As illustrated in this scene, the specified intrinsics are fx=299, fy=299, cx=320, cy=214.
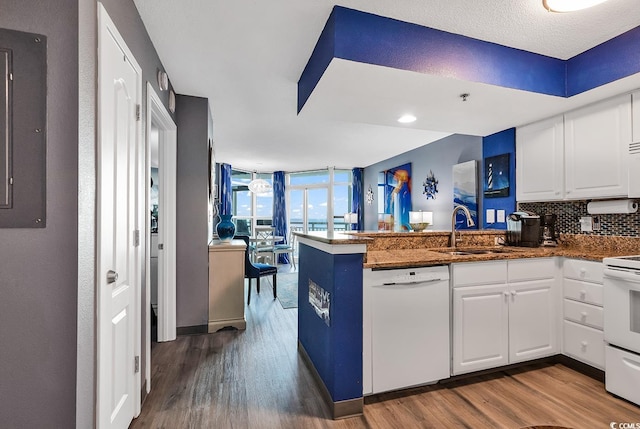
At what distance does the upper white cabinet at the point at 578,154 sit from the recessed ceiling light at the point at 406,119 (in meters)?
1.20

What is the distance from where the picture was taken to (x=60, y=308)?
41.1 inches

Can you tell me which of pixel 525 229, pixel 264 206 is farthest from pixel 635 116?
pixel 264 206

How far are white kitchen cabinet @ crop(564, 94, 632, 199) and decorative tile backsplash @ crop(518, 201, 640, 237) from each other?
33 centimetres

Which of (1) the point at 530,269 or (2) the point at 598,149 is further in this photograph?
(2) the point at 598,149

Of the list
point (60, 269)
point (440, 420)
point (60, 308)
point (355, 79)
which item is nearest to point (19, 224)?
point (60, 269)

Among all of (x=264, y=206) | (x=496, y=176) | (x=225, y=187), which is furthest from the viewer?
(x=264, y=206)

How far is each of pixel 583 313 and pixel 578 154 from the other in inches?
51.4

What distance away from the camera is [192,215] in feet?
9.75

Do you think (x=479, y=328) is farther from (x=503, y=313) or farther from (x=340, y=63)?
(x=340, y=63)

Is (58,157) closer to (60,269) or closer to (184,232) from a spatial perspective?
(60,269)

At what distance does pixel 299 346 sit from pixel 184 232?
5.07 ft

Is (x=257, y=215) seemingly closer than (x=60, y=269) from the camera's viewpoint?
No

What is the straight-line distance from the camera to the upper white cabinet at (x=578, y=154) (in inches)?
88.9

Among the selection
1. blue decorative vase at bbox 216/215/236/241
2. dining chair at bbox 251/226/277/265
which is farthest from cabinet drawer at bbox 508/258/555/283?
dining chair at bbox 251/226/277/265
